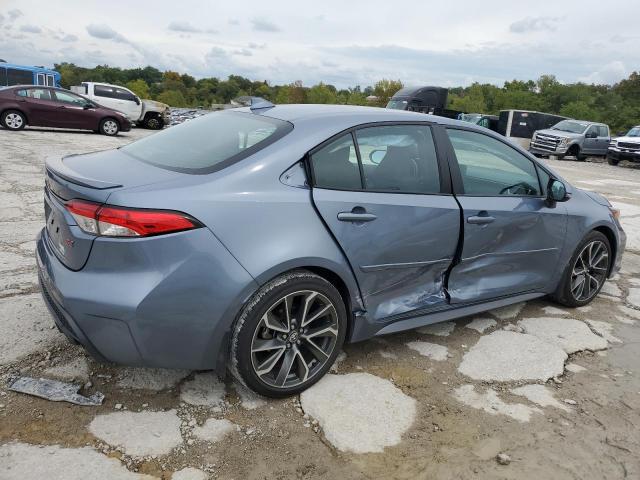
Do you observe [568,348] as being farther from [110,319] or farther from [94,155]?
[94,155]

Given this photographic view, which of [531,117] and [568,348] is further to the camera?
[531,117]

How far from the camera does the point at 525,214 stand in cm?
357

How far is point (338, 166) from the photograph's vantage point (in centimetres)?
283

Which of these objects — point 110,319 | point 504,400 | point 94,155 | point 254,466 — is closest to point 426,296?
point 504,400

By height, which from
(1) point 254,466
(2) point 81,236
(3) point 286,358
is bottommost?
(1) point 254,466

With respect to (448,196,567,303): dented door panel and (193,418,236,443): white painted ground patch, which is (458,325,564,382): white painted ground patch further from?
(193,418,236,443): white painted ground patch

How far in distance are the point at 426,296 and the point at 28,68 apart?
28.2 metres

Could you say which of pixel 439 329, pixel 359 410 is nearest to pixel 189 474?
pixel 359 410

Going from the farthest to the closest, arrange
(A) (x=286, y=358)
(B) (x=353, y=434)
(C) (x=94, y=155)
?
(C) (x=94, y=155) < (A) (x=286, y=358) < (B) (x=353, y=434)

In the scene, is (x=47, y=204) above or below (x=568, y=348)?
above

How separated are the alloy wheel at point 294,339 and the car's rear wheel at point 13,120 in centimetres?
1525

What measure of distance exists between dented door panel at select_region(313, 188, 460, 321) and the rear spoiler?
3.24 ft

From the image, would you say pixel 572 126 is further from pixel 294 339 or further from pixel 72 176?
pixel 72 176

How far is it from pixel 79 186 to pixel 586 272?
3687 millimetres
